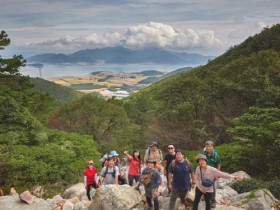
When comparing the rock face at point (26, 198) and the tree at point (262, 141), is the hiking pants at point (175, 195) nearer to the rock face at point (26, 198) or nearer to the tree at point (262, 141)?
the rock face at point (26, 198)

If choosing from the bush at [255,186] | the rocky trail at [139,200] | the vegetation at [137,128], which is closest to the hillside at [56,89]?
the vegetation at [137,128]

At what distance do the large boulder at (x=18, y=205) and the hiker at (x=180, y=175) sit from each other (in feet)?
19.9

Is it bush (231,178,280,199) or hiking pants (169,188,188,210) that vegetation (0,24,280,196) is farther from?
hiking pants (169,188,188,210)

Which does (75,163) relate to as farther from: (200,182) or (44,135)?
(200,182)

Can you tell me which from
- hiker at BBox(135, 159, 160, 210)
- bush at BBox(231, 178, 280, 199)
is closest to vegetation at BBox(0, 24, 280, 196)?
bush at BBox(231, 178, 280, 199)

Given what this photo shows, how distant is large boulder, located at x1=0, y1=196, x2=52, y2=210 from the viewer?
13.3 m

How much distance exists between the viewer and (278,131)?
1778 cm

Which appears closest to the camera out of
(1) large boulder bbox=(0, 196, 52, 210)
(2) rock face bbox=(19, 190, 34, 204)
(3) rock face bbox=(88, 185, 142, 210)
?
(3) rock face bbox=(88, 185, 142, 210)

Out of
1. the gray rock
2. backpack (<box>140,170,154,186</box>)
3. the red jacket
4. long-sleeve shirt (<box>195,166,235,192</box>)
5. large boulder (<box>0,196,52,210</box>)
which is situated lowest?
large boulder (<box>0,196,52,210</box>)

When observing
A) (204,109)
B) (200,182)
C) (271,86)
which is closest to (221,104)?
(204,109)

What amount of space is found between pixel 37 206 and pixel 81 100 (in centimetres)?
2762

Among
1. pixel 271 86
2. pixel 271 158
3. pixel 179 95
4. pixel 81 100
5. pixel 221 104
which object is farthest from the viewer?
Result: pixel 179 95

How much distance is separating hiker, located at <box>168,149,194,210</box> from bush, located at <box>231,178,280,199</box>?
15.3 ft

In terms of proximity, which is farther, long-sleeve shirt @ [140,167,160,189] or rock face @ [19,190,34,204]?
rock face @ [19,190,34,204]
